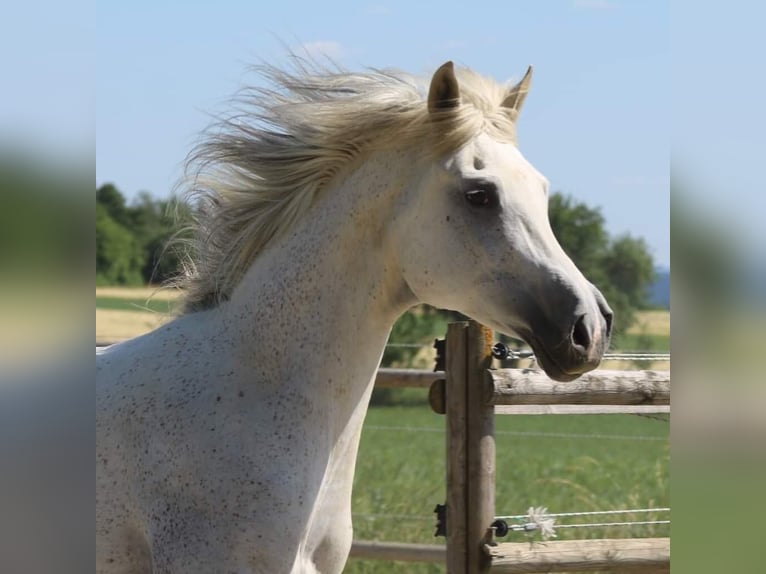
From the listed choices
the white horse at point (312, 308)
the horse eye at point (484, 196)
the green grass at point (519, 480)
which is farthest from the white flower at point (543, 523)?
the horse eye at point (484, 196)

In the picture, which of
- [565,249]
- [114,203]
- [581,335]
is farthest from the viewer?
[565,249]

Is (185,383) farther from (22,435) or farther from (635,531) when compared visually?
(635,531)

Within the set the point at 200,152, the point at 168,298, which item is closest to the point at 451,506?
the point at 168,298

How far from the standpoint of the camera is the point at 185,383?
7.69 feet

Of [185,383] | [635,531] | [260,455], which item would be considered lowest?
[635,531]

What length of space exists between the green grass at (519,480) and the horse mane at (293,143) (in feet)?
9.51

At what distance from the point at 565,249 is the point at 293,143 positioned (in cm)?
3517

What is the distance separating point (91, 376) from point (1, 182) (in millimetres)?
248

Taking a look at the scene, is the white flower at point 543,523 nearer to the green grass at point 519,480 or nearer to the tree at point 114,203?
the green grass at point 519,480

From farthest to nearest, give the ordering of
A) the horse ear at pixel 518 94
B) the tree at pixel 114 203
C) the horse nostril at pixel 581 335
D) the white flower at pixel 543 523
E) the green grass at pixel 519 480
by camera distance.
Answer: the tree at pixel 114 203
the green grass at pixel 519 480
the white flower at pixel 543 523
the horse ear at pixel 518 94
the horse nostril at pixel 581 335

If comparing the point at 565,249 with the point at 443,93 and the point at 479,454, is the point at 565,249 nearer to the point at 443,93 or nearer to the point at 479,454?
the point at 479,454

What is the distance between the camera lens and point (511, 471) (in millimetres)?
14984

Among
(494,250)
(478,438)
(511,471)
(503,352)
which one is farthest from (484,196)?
(511,471)

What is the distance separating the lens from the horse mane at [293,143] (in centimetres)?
245
